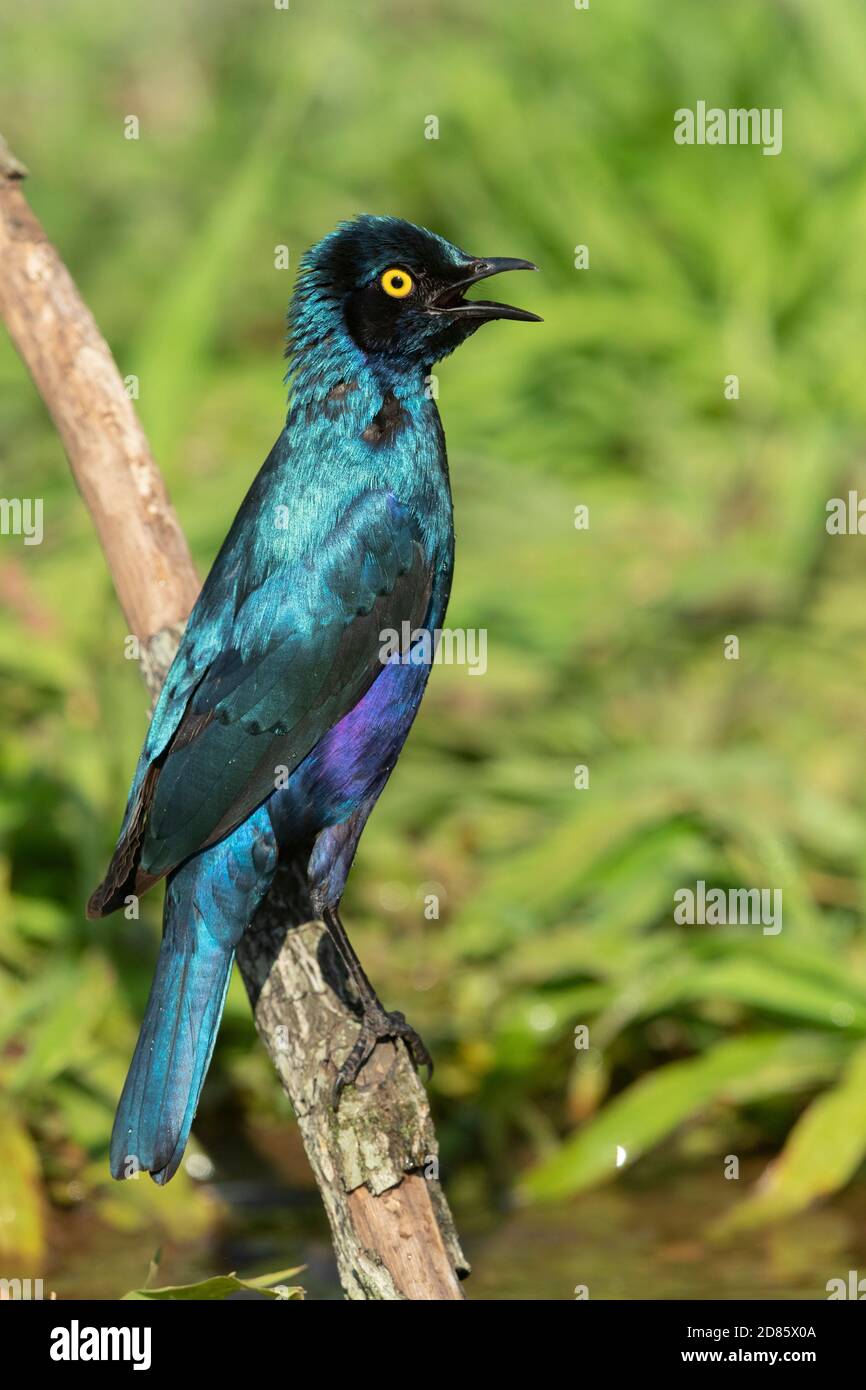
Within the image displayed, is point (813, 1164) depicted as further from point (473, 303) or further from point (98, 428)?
point (98, 428)

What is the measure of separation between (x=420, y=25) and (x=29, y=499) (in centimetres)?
501

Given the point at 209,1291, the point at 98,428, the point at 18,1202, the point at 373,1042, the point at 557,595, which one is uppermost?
the point at 557,595

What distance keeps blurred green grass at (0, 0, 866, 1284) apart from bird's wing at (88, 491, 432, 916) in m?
1.48

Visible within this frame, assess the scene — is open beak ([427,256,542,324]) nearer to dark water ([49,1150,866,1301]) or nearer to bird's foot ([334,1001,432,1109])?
bird's foot ([334,1001,432,1109])

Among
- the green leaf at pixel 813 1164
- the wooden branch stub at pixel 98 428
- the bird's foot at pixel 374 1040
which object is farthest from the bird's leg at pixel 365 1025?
the green leaf at pixel 813 1164

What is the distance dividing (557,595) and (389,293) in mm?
2780

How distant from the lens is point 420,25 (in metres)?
10.5

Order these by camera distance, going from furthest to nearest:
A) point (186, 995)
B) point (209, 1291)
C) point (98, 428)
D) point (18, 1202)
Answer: point (18, 1202), point (98, 428), point (186, 995), point (209, 1291)

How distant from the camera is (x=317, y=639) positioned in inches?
140

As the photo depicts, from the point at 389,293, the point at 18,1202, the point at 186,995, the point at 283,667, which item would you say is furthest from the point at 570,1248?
the point at 389,293

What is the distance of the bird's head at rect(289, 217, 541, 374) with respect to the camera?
3660 millimetres

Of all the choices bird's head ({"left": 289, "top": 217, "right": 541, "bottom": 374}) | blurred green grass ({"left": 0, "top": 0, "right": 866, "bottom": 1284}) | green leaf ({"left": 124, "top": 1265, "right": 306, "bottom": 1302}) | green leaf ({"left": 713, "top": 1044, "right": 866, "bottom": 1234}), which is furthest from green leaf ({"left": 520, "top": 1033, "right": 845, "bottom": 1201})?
bird's head ({"left": 289, "top": 217, "right": 541, "bottom": 374})

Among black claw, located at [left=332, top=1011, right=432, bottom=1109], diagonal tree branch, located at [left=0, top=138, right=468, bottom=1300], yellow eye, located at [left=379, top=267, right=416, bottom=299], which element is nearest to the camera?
diagonal tree branch, located at [left=0, top=138, right=468, bottom=1300]
